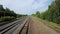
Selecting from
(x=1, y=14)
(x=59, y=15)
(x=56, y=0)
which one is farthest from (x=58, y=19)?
Result: (x=1, y=14)

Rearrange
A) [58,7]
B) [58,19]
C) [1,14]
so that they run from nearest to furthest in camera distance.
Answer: [58,19]
[58,7]
[1,14]

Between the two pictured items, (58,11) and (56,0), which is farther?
(56,0)

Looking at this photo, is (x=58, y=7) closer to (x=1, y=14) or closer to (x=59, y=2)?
(x=59, y=2)

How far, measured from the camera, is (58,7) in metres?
36.6

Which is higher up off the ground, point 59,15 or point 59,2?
point 59,2

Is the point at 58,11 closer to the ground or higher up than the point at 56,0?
closer to the ground

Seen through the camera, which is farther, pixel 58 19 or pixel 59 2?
pixel 59 2

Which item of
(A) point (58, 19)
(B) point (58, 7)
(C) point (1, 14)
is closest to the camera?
(A) point (58, 19)

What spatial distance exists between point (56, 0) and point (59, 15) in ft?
16.9

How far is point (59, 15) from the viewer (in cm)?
3488

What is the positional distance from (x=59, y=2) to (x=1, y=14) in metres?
42.3

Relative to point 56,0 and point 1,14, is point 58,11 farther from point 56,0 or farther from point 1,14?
point 1,14

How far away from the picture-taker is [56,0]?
38.3 m

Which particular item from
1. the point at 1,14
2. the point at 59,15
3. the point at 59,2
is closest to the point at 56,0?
the point at 59,2
